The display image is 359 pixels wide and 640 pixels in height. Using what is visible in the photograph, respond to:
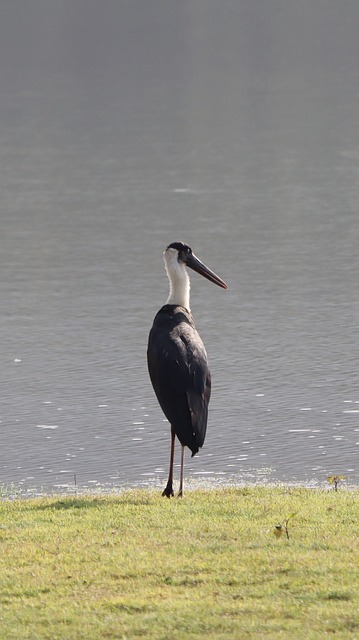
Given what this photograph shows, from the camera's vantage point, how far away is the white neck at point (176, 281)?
11.9m

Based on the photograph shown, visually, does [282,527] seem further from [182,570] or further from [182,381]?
[182,381]

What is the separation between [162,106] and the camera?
4803 centimetres

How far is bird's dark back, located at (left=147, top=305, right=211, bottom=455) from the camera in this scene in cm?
1067

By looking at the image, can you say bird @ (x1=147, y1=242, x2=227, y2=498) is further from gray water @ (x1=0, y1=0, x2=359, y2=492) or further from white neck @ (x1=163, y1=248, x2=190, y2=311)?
gray water @ (x1=0, y1=0, x2=359, y2=492)

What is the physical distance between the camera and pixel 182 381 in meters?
10.8

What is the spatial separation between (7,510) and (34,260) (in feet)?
49.7

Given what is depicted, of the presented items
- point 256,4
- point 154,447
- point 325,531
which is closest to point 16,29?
point 256,4

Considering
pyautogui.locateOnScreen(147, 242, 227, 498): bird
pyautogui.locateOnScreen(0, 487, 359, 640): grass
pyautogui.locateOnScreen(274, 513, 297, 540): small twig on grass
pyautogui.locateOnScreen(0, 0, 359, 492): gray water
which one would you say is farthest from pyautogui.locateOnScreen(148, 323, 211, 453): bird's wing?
pyautogui.locateOnScreen(0, 0, 359, 492): gray water

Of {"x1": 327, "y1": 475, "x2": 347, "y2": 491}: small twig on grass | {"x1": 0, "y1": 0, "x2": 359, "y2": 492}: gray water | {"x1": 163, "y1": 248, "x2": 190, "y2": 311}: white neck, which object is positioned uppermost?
{"x1": 163, "y1": 248, "x2": 190, "y2": 311}: white neck

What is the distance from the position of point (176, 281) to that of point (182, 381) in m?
1.42

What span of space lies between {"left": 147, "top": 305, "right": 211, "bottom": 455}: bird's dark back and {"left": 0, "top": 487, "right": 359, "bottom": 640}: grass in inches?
25.7

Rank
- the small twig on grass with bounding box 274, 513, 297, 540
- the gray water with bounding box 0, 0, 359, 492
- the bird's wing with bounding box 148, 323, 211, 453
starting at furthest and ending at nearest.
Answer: the gray water with bounding box 0, 0, 359, 492, the bird's wing with bounding box 148, 323, 211, 453, the small twig on grass with bounding box 274, 513, 297, 540

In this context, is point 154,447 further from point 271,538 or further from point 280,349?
point 271,538

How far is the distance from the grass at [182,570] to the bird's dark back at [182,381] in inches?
25.7
